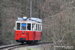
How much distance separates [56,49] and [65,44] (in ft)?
2.30

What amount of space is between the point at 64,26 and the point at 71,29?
0.49 m

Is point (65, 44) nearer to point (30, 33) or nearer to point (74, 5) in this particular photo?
point (74, 5)

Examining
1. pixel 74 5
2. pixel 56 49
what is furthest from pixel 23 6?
pixel 56 49

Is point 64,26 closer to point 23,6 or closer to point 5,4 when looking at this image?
point 5,4

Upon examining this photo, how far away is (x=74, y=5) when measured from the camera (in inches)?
468

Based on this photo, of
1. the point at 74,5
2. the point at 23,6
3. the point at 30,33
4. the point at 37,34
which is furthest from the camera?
the point at 23,6

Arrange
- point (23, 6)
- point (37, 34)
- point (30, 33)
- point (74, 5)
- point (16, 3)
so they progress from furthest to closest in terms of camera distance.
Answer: point (23, 6)
point (16, 3)
point (37, 34)
point (30, 33)
point (74, 5)

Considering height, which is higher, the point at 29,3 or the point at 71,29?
the point at 29,3

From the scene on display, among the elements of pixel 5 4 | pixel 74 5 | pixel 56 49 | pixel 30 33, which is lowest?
pixel 56 49

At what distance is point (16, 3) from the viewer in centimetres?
2722

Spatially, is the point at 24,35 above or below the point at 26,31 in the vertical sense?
below

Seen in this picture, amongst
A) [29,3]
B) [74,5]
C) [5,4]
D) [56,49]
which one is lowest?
[56,49]

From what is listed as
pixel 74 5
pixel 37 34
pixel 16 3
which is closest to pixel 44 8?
pixel 16 3

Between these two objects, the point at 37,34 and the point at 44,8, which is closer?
the point at 37,34
